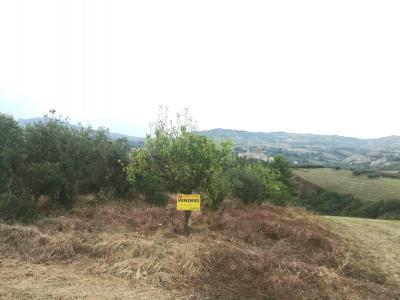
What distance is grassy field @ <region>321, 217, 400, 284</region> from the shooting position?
9.97m

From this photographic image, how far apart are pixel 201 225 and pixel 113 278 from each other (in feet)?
18.6

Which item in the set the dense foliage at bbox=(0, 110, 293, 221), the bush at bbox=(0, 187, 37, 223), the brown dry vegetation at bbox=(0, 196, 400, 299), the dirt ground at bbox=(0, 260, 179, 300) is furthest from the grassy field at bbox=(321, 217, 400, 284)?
the bush at bbox=(0, 187, 37, 223)

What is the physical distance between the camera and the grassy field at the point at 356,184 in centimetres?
6762

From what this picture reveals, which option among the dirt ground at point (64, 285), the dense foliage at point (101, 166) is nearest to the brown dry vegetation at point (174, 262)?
the dirt ground at point (64, 285)

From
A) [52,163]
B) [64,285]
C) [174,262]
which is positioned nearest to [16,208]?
[52,163]

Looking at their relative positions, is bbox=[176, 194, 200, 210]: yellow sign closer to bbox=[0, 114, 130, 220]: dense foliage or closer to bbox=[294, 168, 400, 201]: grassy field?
bbox=[0, 114, 130, 220]: dense foliage

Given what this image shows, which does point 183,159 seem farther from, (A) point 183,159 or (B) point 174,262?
(B) point 174,262

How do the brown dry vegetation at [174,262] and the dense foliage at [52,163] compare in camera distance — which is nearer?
the brown dry vegetation at [174,262]

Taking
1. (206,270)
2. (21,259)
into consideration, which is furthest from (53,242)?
(206,270)

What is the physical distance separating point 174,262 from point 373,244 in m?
7.65

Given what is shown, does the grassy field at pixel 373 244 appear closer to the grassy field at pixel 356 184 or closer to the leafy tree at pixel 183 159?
the leafy tree at pixel 183 159

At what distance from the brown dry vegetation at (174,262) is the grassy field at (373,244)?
1.75ft

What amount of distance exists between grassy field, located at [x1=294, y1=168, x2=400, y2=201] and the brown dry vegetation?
199 feet

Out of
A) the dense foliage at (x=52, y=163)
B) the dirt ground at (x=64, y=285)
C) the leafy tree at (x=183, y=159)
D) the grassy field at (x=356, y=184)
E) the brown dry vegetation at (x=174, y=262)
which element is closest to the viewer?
the dirt ground at (x=64, y=285)
